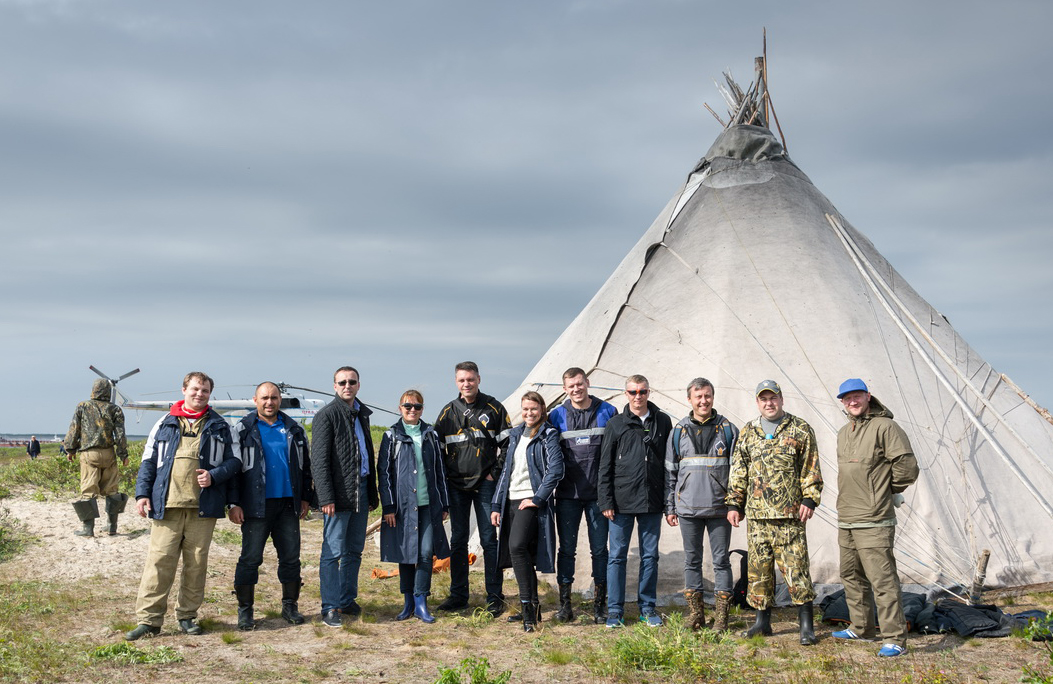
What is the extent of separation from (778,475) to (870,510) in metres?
0.56

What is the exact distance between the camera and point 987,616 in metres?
5.00

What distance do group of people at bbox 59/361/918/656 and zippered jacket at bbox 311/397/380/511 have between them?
0.03ft

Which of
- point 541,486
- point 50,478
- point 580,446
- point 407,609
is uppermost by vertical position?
point 580,446

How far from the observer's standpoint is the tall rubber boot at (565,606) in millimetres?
5441

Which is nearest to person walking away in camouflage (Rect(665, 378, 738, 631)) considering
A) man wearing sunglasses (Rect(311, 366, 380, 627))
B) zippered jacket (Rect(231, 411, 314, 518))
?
man wearing sunglasses (Rect(311, 366, 380, 627))

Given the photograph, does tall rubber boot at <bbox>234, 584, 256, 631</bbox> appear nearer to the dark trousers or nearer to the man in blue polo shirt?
the man in blue polo shirt

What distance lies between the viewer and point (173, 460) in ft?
16.8

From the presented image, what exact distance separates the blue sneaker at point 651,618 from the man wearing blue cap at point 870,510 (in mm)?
1104

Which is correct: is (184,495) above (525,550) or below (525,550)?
above

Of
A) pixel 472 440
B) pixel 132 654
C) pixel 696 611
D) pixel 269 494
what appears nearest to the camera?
pixel 132 654

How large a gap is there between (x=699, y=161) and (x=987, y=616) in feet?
18.8

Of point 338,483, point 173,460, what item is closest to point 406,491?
point 338,483

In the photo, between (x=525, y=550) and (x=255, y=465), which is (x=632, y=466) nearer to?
(x=525, y=550)

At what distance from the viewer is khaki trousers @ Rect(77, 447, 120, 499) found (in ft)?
26.5
